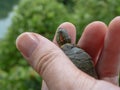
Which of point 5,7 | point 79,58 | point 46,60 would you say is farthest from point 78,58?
point 5,7

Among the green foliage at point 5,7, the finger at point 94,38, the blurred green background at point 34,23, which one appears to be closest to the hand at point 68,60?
the finger at point 94,38

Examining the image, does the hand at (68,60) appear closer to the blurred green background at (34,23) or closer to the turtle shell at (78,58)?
the turtle shell at (78,58)

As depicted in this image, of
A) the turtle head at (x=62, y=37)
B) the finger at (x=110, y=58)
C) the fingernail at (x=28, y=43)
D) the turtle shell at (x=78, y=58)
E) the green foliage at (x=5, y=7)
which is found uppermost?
the fingernail at (x=28, y=43)

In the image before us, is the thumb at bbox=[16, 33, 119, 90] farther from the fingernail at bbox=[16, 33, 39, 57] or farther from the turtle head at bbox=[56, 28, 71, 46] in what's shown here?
the turtle head at bbox=[56, 28, 71, 46]

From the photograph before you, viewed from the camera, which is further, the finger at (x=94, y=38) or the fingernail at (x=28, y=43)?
the finger at (x=94, y=38)

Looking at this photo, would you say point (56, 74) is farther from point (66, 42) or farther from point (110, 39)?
point (110, 39)

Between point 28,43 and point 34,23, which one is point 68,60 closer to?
point 28,43

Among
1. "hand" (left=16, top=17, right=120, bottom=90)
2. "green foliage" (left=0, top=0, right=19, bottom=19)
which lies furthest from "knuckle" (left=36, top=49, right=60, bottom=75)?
"green foliage" (left=0, top=0, right=19, bottom=19)
